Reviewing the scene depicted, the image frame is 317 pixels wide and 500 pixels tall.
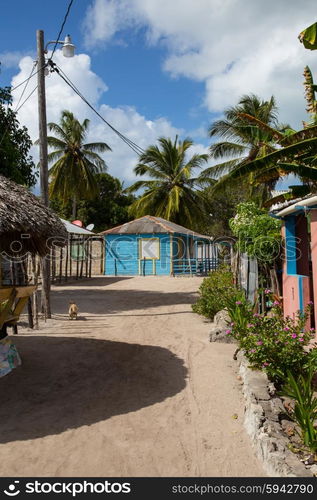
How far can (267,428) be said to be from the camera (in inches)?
155

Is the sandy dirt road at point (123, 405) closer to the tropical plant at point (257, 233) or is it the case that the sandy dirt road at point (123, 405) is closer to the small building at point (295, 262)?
the small building at point (295, 262)

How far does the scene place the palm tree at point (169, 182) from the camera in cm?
3108

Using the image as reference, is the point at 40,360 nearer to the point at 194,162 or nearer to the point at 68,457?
the point at 68,457

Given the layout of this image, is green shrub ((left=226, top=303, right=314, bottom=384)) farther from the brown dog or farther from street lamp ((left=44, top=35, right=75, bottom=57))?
street lamp ((left=44, top=35, right=75, bottom=57))

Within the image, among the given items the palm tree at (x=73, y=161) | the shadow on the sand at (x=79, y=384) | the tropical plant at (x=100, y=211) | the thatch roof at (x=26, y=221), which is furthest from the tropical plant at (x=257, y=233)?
the tropical plant at (x=100, y=211)

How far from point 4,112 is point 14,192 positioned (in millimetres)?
7146

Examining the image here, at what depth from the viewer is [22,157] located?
1326cm

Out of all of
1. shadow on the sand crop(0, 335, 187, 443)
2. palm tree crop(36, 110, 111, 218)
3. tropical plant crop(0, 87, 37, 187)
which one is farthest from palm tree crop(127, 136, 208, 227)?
shadow on the sand crop(0, 335, 187, 443)

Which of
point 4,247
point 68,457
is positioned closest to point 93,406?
point 68,457

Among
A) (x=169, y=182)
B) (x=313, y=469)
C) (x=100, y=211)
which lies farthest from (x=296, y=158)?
(x=100, y=211)

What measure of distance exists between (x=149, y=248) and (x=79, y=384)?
1857 centimetres

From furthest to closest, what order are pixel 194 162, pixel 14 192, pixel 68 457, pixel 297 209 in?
pixel 194 162, pixel 297 209, pixel 14 192, pixel 68 457

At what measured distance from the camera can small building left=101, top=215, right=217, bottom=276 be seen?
23891mm

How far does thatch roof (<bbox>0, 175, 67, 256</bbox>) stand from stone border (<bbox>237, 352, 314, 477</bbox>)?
12.4 ft
